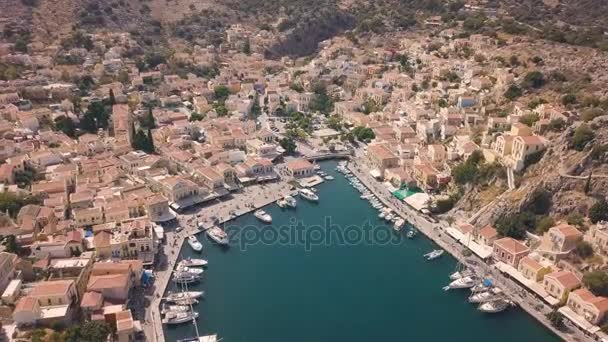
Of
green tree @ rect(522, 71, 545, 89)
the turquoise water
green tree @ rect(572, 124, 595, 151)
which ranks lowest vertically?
the turquoise water

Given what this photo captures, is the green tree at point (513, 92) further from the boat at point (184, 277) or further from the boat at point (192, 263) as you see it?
the boat at point (184, 277)

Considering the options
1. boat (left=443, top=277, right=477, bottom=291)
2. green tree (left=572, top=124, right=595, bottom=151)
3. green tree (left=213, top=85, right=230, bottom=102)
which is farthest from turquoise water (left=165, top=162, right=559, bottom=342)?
green tree (left=213, top=85, right=230, bottom=102)

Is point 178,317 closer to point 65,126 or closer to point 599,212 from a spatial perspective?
point 599,212

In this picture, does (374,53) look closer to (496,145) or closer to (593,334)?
(496,145)

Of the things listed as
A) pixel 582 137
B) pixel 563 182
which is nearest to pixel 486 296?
pixel 563 182

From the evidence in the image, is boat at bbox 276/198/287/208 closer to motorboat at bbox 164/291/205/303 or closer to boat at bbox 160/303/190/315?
motorboat at bbox 164/291/205/303

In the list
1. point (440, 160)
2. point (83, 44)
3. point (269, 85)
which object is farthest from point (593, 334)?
point (83, 44)
